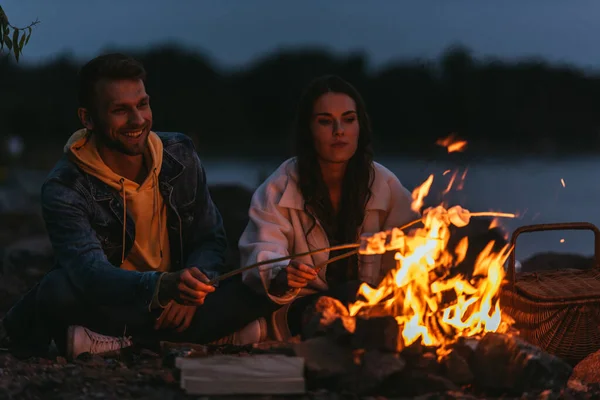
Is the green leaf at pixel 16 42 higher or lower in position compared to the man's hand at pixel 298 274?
higher

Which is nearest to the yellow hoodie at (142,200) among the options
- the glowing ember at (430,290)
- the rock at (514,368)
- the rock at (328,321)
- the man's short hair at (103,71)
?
the man's short hair at (103,71)

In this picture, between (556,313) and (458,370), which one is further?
(556,313)

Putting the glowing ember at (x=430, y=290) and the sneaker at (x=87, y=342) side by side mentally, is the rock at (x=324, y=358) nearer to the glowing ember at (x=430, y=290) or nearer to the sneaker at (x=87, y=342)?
the glowing ember at (x=430, y=290)

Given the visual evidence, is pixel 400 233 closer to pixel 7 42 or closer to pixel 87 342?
pixel 87 342

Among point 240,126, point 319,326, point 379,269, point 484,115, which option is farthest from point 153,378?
point 240,126

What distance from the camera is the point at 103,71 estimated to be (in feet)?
17.8

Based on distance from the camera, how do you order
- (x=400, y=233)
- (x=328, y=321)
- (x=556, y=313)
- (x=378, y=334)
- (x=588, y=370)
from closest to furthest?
(x=378, y=334) < (x=328, y=321) < (x=400, y=233) < (x=588, y=370) < (x=556, y=313)

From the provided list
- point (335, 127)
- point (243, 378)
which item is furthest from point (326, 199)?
point (243, 378)

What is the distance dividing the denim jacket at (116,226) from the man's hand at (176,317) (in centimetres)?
19

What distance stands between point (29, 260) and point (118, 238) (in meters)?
3.63

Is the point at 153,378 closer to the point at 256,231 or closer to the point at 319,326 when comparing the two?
the point at 319,326

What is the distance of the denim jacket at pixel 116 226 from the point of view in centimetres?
513

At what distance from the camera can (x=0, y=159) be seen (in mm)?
23359

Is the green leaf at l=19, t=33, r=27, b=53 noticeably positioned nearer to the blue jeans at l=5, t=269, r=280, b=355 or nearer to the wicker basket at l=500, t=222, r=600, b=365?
the blue jeans at l=5, t=269, r=280, b=355
